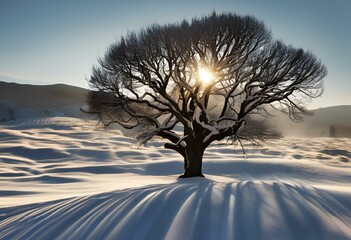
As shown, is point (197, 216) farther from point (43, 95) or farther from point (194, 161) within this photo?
point (43, 95)

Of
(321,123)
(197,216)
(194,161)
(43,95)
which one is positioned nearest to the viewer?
(197,216)

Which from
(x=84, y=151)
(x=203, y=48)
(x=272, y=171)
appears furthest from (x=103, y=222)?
(x=84, y=151)

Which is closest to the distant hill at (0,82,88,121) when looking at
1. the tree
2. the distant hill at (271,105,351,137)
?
the distant hill at (271,105,351,137)

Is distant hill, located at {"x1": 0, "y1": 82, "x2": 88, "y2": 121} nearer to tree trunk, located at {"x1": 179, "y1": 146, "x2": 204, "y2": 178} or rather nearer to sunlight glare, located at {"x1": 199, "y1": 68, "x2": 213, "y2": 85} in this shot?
tree trunk, located at {"x1": 179, "y1": 146, "x2": 204, "y2": 178}

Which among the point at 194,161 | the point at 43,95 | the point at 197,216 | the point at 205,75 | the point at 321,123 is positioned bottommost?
the point at 197,216

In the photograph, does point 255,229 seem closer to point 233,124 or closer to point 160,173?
point 233,124

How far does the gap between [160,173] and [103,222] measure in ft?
52.6

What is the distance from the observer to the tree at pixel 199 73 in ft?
42.4

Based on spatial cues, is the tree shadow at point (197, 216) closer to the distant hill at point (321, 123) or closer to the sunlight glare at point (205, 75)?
the sunlight glare at point (205, 75)

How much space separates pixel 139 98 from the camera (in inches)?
576

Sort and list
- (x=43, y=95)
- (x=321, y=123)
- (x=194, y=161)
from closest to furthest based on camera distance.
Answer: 1. (x=194, y=161)
2. (x=321, y=123)
3. (x=43, y=95)

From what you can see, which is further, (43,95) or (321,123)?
(43,95)

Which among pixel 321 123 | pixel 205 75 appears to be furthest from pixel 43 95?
pixel 205 75

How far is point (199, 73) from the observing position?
1389 cm
